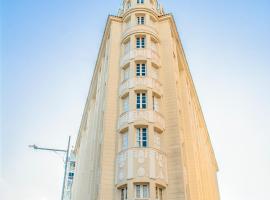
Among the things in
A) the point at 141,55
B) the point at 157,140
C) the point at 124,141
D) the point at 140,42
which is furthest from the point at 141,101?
the point at 140,42

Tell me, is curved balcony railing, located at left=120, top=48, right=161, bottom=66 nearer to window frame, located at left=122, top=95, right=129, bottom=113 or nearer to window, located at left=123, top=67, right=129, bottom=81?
window, located at left=123, top=67, right=129, bottom=81

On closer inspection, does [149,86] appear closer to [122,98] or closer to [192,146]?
[122,98]

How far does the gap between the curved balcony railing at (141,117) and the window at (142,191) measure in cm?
627

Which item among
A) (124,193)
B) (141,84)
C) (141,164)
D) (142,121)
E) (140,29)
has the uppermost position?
(140,29)

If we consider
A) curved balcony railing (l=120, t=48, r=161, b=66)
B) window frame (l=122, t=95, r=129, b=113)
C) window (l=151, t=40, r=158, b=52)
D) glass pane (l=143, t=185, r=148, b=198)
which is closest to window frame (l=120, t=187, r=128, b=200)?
glass pane (l=143, t=185, r=148, b=198)

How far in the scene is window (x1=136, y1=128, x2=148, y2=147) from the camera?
26.9 meters

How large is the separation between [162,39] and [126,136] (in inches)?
584

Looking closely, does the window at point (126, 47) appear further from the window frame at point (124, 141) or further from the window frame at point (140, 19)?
the window frame at point (124, 141)

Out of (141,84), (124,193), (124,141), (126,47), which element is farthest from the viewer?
(126,47)

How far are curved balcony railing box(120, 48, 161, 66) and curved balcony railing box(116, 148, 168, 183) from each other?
11252 mm

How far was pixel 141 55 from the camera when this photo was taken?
32.9 m

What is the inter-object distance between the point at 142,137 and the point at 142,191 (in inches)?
208

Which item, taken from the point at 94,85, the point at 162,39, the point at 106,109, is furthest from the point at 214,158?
the point at 106,109

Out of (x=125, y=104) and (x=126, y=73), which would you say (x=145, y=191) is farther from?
(x=126, y=73)
